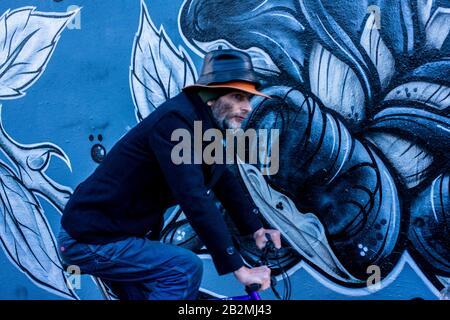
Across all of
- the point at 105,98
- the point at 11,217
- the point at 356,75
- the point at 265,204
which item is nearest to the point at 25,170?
the point at 11,217

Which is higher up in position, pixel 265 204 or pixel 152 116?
pixel 152 116

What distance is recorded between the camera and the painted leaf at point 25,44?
480 centimetres

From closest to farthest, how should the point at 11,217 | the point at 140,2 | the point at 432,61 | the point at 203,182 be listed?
the point at 203,182, the point at 432,61, the point at 140,2, the point at 11,217

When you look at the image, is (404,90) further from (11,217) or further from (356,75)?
(11,217)

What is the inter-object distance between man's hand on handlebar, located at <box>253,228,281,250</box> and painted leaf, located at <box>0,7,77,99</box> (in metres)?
2.54

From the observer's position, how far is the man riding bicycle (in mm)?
2895

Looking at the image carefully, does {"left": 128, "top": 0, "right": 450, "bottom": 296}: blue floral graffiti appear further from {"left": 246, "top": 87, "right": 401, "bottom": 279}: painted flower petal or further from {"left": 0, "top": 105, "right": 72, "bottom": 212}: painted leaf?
{"left": 0, "top": 105, "right": 72, "bottom": 212}: painted leaf

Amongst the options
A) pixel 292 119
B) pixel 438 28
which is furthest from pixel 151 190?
pixel 438 28

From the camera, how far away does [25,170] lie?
16.0 ft

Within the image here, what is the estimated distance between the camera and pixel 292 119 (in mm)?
4418

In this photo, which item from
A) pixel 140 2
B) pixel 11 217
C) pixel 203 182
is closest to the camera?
pixel 203 182

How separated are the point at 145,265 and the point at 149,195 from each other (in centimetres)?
34

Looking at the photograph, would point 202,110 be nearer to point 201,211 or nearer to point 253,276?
point 201,211

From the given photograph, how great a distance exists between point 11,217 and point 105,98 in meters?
1.26
